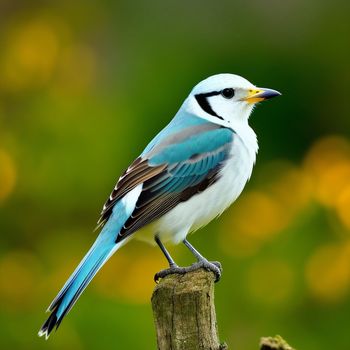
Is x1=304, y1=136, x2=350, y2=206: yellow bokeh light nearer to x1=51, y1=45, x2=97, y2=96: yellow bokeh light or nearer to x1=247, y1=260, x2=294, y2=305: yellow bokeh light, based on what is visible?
x1=247, y1=260, x2=294, y2=305: yellow bokeh light

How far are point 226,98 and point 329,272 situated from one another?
1349mm

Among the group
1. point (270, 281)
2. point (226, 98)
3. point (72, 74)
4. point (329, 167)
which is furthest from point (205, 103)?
point (72, 74)

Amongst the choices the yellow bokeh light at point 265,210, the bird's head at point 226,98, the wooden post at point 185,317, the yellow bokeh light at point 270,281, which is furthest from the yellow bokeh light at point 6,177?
the wooden post at point 185,317

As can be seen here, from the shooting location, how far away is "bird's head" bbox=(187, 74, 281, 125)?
13.6 feet

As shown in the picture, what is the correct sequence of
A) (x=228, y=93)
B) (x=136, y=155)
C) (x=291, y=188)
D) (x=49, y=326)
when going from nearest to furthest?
(x=49, y=326)
(x=228, y=93)
(x=291, y=188)
(x=136, y=155)

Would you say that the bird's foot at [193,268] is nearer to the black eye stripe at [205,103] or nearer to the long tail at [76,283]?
the long tail at [76,283]

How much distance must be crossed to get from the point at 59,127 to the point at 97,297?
1194 millimetres

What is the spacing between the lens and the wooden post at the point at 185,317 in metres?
3.11

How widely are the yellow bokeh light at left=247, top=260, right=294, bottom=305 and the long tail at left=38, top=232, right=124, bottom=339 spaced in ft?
4.89

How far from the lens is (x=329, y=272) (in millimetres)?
5043

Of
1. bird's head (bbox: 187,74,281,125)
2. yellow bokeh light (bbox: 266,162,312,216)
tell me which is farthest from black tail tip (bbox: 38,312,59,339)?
yellow bokeh light (bbox: 266,162,312,216)

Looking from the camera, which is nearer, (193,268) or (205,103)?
(193,268)

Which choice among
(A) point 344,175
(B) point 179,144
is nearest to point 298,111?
(A) point 344,175

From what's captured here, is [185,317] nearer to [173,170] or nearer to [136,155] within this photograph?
[173,170]
